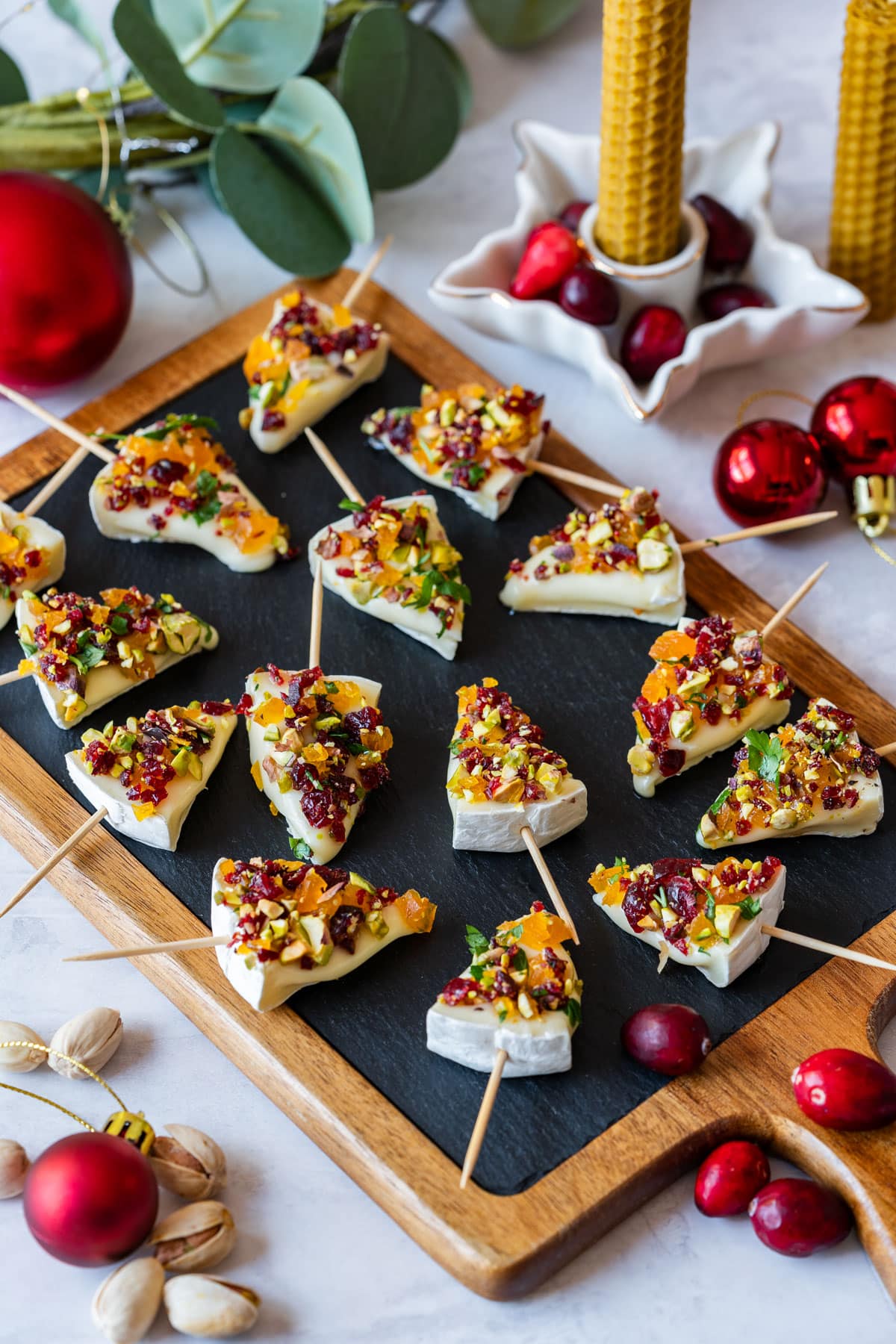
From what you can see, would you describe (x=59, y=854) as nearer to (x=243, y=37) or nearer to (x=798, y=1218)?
(x=798, y=1218)

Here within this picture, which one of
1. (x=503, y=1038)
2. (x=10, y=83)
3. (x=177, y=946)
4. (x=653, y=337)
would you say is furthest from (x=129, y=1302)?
(x=10, y=83)

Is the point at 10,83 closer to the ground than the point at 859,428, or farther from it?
farther from it

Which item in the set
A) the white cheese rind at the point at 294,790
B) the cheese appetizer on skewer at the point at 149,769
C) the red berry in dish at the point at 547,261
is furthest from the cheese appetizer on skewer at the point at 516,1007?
the red berry in dish at the point at 547,261

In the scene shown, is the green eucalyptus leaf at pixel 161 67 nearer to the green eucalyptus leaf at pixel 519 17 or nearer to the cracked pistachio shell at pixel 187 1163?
the green eucalyptus leaf at pixel 519 17

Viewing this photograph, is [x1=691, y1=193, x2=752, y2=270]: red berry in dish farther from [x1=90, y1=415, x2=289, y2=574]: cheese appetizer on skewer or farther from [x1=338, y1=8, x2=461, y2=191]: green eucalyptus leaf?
[x1=90, y1=415, x2=289, y2=574]: cheese appetizer on skewer

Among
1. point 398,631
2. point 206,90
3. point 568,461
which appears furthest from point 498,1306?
point 206,90

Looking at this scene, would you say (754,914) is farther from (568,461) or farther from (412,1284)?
(568,461)

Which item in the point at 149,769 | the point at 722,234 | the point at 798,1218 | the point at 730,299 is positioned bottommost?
the point at 798,1218
